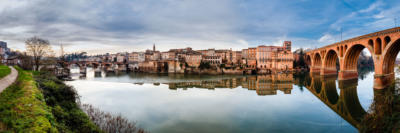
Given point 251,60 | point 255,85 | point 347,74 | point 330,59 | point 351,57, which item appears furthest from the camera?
point 251,60

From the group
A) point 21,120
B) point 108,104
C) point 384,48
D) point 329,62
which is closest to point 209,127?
point 21,120

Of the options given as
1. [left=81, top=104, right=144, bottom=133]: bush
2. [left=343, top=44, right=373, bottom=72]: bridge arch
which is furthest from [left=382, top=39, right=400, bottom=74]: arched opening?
[left=81, top=104, right=144, bottom=133]: bush

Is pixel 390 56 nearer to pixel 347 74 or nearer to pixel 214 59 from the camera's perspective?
pixel 347 74

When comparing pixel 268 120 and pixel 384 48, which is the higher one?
pixel 384 48

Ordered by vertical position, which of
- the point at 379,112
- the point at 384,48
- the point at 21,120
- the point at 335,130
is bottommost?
the point at 335,130

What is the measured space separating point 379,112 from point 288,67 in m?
70.8

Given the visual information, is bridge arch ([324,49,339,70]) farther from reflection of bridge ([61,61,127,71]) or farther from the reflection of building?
reflection of bridge ([61,61,127,71])

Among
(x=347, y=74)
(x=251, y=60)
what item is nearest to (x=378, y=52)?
(x=347, y=74)

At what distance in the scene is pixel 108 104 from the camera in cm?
1775

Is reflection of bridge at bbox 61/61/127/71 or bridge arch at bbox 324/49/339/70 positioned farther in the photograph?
reflection of bridge at bbox 61/61/127/71

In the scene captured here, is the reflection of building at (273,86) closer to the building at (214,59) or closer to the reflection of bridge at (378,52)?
the reflection of bridge at (378,52)

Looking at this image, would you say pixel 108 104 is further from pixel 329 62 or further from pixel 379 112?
pixel 329 62

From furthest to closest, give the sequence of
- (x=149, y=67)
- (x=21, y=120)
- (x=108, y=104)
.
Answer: (x=149, y=67) < (x=108, y=104) < (x=21, y=120)

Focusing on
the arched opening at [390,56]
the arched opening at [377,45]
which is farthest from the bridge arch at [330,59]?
the arched opening at [390,56]
